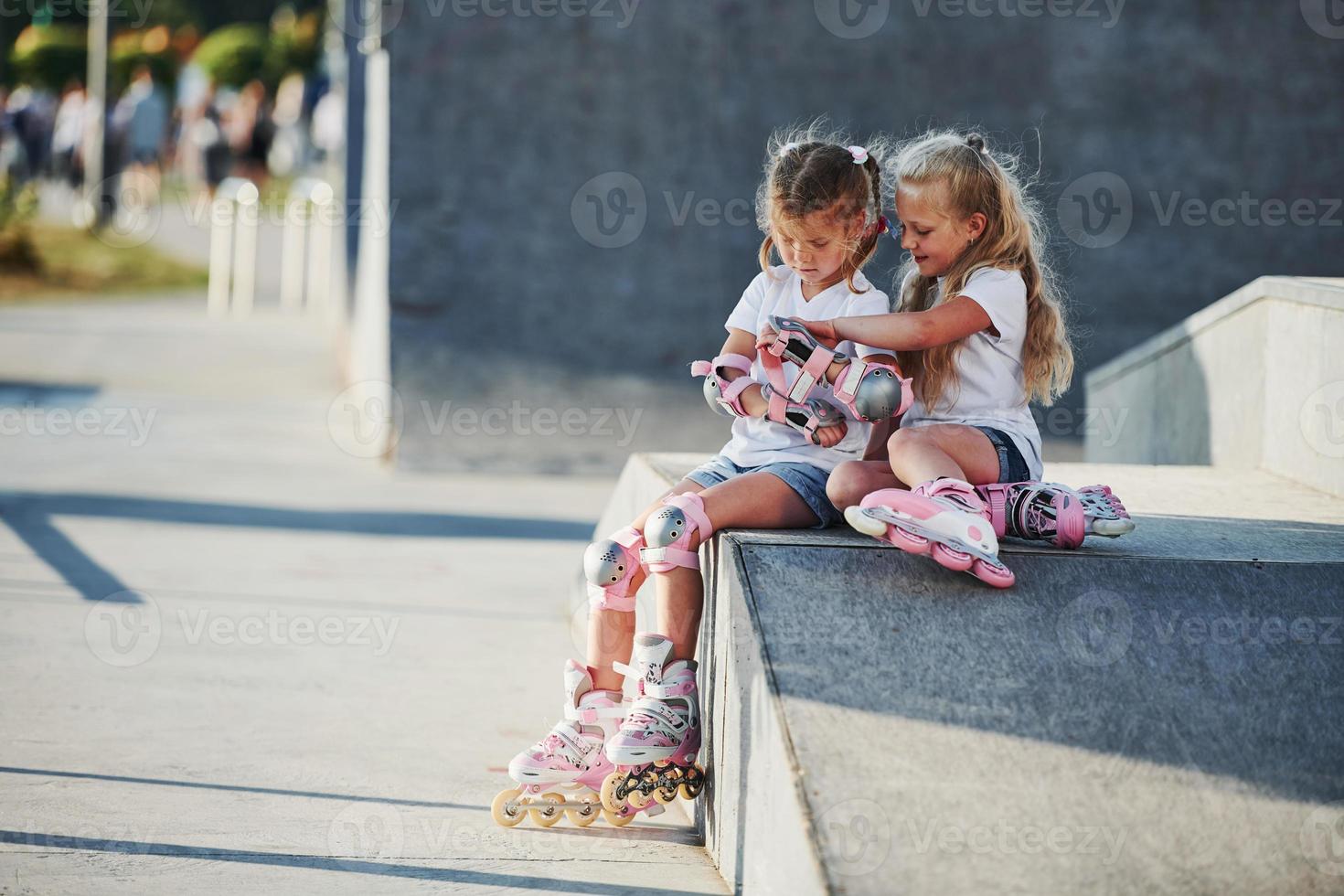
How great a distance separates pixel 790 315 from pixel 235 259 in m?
18.6

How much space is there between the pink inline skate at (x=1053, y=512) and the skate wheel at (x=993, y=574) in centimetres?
36

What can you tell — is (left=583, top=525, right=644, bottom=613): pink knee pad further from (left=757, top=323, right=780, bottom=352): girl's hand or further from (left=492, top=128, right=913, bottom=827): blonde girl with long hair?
(left=757, top=323, right=780, bottom=352): girl's hand

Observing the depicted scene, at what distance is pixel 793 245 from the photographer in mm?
4129

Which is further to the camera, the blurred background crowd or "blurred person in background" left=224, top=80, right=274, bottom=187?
"blurred person in background" left=224, top=80, right=274, bottom=187

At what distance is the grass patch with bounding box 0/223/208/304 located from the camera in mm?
20141

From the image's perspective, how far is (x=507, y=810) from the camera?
3.92 m

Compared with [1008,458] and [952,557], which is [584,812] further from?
[1008,458]

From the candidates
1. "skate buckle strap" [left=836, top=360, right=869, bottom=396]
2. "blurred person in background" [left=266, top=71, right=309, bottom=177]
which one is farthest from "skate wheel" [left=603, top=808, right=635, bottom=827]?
"blurred person in background" [left=266, top=71, right=309, bottom=177]

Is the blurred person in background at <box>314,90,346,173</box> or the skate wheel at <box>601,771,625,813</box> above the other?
the blurred person in background at <box>314,90,346,173</box>

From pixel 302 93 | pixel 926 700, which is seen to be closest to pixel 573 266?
pixel 926 700

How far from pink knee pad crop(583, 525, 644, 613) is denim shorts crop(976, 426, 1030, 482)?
3.33ft

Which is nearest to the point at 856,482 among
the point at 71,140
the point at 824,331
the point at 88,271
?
the point at 824,331

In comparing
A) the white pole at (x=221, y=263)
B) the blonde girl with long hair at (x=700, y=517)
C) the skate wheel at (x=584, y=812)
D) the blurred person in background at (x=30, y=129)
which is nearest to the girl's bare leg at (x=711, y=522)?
the blonde girl with long hair at (x=700, y=517)

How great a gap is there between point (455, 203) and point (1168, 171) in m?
5.00
